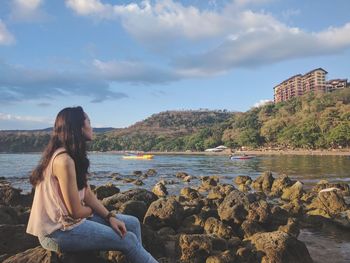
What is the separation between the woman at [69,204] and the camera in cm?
473

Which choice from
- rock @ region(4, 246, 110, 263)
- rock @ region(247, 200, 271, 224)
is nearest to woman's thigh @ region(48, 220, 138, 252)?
rock @ region(4, 246, 110, 263)

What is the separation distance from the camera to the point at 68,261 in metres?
5.02

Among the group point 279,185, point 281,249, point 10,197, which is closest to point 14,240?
point 281,249

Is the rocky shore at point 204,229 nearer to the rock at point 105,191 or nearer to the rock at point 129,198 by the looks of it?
the rock at point 129,198

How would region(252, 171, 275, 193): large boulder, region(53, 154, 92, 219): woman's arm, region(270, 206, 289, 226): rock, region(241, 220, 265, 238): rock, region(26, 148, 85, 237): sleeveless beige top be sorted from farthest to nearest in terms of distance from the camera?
1. region(252, 171, 275, 193): large boulder
2. region(270, 206, 289, 226): rock
3. region(241, 220, 265, 238): rock
4. region(26, 148, 85, 237): sleeveless beige top
5. region(53, 154, 92, 219): woman's arm

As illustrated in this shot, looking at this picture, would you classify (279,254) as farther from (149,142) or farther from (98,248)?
(149,142)

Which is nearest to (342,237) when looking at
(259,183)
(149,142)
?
(259,183)

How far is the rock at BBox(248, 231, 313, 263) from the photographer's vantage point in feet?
26.3

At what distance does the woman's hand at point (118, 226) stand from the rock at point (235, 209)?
24.4 ft

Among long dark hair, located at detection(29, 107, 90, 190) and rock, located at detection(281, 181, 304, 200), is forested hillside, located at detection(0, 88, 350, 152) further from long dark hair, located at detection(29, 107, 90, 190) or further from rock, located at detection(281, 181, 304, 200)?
long dark hair, located at detection(29, 107, 90, 190)

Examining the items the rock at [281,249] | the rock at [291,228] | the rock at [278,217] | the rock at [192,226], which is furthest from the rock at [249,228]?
the rock at [281,249]

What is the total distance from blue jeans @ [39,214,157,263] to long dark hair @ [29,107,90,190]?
534 millimetres

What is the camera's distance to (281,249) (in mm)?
8039

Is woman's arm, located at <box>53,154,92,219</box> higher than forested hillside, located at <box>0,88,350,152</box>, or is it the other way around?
forested hillside, located at <box>0,88,350,152</box>
